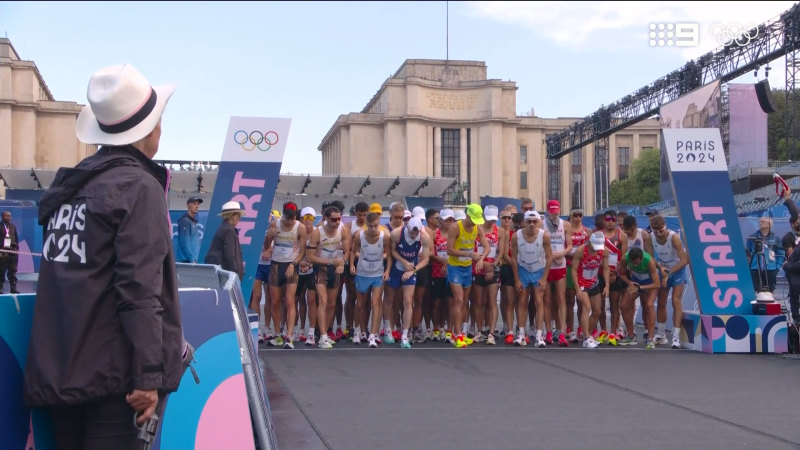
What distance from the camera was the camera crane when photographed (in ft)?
86.8

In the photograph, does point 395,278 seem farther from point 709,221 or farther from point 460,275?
point 709,221

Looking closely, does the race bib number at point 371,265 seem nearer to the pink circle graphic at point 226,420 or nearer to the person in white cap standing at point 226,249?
the person in white cap standing at point 226,249

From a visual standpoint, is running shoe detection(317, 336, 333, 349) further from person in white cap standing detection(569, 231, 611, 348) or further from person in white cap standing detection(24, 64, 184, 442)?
person in white cap standing detection(24, 64, 184, 442)

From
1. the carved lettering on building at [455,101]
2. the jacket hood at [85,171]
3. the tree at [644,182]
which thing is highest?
the carved lettering on building at [455,101]

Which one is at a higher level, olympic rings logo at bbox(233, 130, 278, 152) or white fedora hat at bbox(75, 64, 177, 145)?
olympic rings logo at bbox(233, 130, 278, 152)

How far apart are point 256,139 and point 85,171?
25.9 ft

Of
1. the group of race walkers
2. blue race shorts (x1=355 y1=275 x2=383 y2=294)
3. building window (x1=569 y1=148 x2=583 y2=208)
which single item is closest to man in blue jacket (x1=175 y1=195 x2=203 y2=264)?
the group of race walkers

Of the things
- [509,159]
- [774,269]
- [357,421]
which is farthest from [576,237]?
[509,159]

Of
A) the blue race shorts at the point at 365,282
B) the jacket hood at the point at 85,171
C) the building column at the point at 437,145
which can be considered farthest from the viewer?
the building column at the point at 437,145

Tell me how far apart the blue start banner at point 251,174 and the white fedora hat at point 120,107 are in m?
7.61

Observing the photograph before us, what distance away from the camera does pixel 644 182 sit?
241 ft

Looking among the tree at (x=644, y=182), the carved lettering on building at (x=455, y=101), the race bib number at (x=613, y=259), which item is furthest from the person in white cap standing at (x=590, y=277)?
the carved lettering on building at (x=455, y=101)

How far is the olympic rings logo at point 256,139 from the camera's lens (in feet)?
34.5

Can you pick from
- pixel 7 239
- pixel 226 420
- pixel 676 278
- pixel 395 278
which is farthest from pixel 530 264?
pixel 7 239
